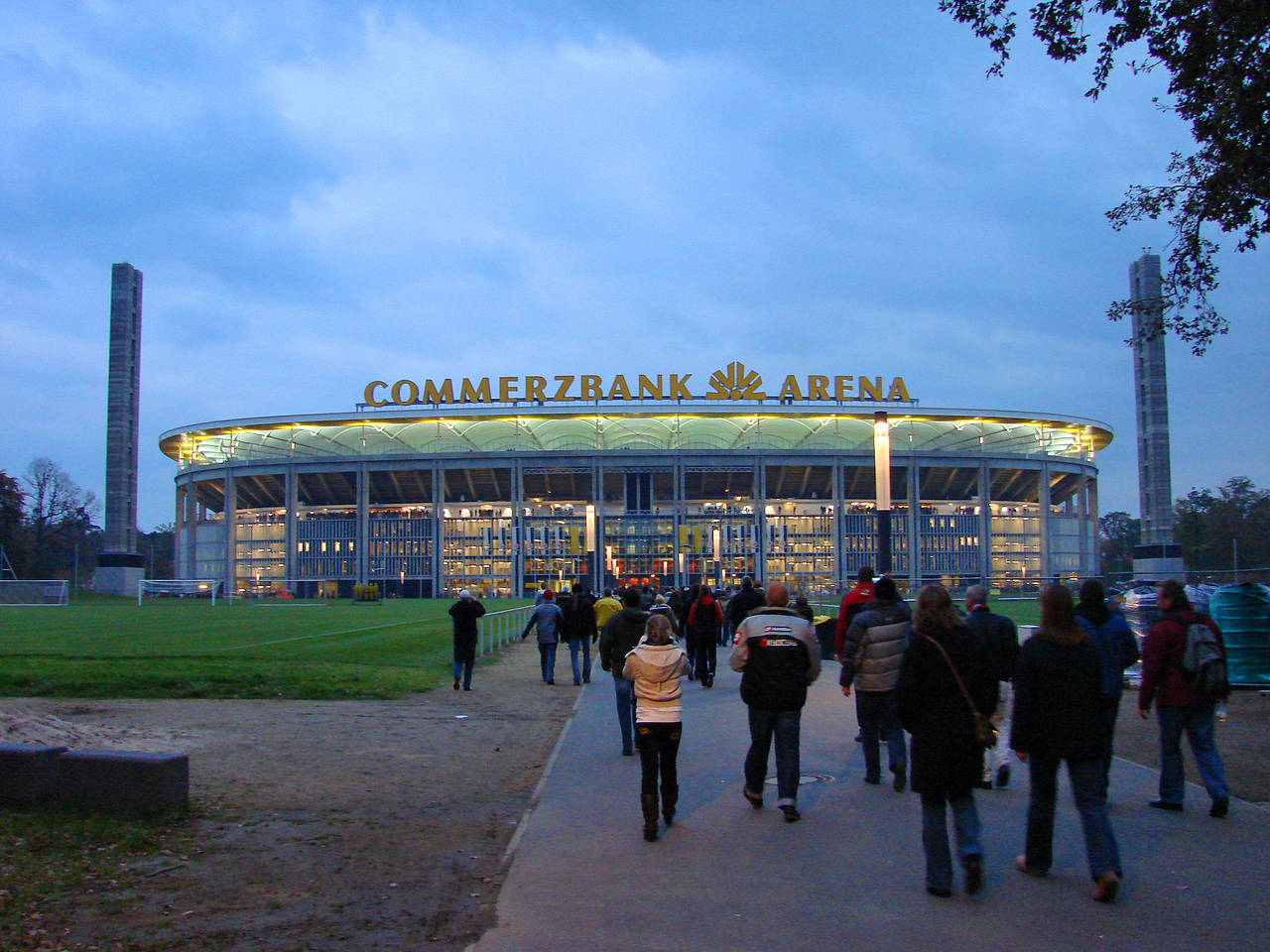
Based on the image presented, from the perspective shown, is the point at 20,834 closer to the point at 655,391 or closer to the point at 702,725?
the point at 702,725

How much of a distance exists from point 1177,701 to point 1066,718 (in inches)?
96.6

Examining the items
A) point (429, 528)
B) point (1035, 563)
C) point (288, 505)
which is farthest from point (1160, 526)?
point (288, 505)

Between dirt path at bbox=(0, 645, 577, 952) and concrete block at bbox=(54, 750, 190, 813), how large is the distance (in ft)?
1.25

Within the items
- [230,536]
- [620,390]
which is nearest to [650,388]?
[620,390]

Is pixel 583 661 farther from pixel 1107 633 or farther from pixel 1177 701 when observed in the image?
pixel 1177 701

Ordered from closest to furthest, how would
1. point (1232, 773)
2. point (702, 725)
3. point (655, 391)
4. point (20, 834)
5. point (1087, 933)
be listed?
point (1087, 933) < point (20, 834) < point (1232, 773) < point (702, 725) < point (655, 391)

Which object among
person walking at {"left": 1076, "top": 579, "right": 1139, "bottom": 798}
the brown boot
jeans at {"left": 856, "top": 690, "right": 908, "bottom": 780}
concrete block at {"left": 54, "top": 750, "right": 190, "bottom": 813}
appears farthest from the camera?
jeans at {"left": 856, "top": 690, "right": 908, "bottom": 780}

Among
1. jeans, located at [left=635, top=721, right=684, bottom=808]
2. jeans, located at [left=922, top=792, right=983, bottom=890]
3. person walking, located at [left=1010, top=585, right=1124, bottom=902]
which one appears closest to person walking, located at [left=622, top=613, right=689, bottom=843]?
jeans, located at [left=635, top=721, right=684, bottom=808]

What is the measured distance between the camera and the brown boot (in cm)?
768

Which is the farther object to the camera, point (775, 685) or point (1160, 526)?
point (1160, 526)

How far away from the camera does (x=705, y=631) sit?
18.6 m

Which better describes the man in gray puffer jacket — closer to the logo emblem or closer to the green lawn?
the green lawn

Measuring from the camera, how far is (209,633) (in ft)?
102

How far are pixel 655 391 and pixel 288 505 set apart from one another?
101 ft
